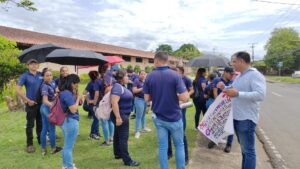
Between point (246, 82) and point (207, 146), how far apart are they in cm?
284

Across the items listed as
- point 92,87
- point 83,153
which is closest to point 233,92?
point 83,153

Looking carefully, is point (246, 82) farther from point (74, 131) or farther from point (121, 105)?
point (74, 131)

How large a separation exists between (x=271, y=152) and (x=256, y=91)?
3.09 m

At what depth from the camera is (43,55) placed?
6867 millimetres

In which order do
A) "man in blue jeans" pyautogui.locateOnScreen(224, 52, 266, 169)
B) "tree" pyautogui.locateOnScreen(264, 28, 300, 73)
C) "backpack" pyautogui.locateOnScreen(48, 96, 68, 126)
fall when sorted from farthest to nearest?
"tree" pyautogui.locateOnScreen(264, 28, 300, 73), "backpack" pyautogui.locateOnScreen(48, 96, 68, 126), "man in blue jeans" pyautogui.locateOnScreen(224, 52, 266, 169)

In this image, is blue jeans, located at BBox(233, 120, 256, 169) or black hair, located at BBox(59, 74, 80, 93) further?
black hair, located at BBox(59, 74, 80, 93)

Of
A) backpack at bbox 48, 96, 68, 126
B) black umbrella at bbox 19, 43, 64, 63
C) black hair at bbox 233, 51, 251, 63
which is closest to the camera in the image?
black hair at bbox 233, 51, 251, 63

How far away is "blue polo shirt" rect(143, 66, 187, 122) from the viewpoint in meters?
4.29

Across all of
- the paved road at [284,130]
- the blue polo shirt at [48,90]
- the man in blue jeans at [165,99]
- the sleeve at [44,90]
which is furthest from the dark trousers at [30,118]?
the paved road at [284,130]

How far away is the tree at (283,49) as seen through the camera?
6950cm

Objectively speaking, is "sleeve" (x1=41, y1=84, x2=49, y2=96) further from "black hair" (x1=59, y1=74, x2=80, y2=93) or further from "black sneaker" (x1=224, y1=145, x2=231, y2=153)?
"black sneaker" (x1=224, y1=145, x2=231, y2=153)

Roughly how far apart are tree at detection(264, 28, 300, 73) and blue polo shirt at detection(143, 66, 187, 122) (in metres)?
69.2

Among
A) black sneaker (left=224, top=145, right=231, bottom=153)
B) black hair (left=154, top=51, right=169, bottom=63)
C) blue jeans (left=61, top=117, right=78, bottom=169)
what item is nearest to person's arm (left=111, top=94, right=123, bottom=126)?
blue jeans (left=61, top=117, right=78, bottom=169)

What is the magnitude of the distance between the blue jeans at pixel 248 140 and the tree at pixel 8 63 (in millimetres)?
13499
